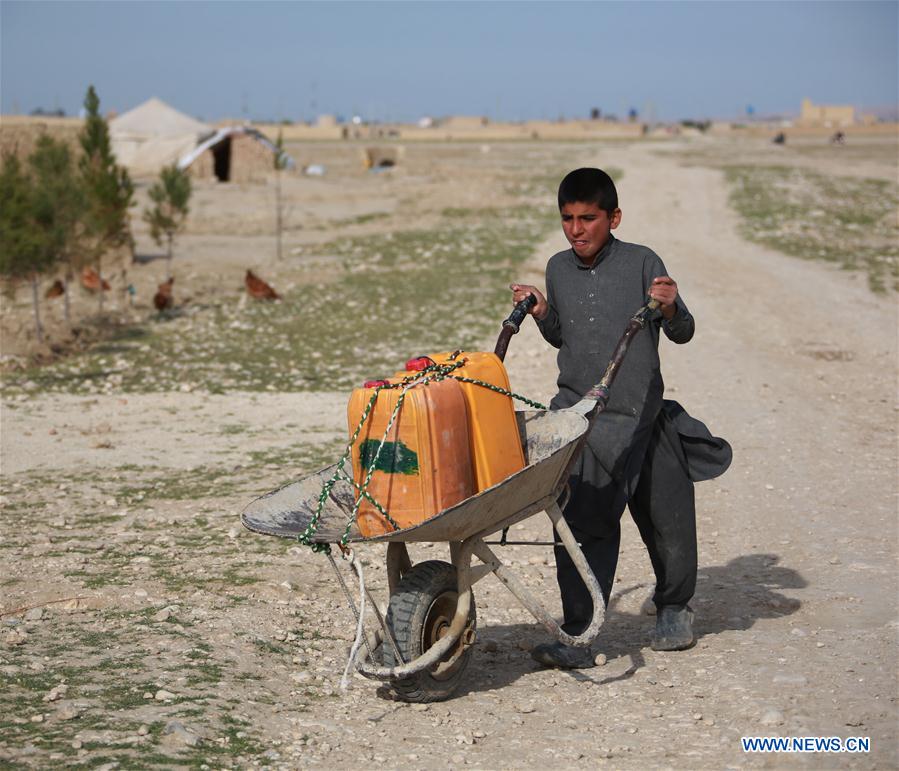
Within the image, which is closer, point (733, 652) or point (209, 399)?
point (733, 652)

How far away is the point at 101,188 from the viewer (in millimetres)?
15070

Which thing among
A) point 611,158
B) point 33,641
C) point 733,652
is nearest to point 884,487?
point 733,652

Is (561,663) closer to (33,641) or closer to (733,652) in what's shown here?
(733,652)

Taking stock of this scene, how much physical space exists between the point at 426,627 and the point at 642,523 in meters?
1.10

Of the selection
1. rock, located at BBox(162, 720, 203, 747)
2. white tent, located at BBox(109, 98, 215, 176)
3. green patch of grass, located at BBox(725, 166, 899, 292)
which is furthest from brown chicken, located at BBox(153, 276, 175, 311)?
white tent, located at BBox(109, 98, 215, 176)

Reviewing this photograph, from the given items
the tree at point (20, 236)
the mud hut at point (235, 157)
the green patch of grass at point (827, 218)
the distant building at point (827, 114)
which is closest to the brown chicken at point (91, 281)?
the tree at point (20, 236)

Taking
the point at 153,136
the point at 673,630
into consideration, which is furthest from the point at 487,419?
the point at 153,136

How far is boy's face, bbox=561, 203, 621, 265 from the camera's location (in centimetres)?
429

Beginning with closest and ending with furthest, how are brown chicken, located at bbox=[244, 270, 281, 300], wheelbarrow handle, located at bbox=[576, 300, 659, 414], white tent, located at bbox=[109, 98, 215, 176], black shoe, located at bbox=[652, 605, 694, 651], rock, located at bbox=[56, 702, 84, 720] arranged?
rock, located at bbox=[56, 702, 84, 720]
wheelbarrow handle, located at bbox=[576, 300, 659, 414]
black shoe, located at bbox=[652, 605, 694, 651]
brown chicken, located at bbox=[244, 270, 281, 300]
white tent, located at bbox=[109, 98, 215, 176]

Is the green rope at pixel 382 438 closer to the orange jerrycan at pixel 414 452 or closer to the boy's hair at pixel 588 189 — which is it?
the orange jerrycan at pixel 414 452

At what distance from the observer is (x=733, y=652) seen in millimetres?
4629

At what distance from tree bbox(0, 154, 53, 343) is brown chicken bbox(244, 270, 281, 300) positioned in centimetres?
230

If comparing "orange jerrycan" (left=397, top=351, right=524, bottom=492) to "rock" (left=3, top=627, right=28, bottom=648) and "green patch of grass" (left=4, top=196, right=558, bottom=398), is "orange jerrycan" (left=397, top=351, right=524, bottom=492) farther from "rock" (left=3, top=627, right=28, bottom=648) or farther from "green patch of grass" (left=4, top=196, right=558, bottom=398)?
"green patch of grass" (left=4, top=196, right=558, bottom=398)

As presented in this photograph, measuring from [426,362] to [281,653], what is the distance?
55.8 inches
